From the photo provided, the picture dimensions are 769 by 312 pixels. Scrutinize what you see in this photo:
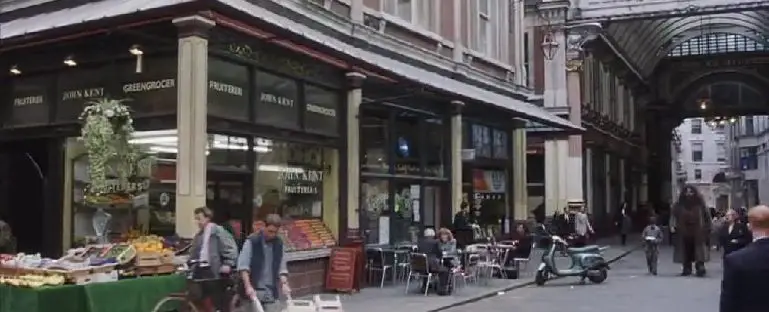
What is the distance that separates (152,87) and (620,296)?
8.83 m

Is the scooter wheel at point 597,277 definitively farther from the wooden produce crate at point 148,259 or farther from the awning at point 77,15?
the awning at point 77,15

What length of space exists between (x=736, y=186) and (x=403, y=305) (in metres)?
81.6

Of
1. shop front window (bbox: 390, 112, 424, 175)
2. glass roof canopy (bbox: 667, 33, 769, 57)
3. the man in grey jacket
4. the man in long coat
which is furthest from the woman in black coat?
glass roof canopy (bbox: 667, 33, 769, 57)

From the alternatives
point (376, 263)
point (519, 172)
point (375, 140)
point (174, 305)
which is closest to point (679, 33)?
point (519, 172)

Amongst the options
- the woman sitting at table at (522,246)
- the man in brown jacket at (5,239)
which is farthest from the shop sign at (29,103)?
the woman sitting at table at (522,246)

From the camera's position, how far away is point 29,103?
1544 centimetres

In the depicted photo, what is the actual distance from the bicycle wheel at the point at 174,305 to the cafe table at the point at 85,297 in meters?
0.23

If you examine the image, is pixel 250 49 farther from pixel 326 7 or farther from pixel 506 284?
pixel 506 284

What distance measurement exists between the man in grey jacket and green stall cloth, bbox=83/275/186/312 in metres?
0.76

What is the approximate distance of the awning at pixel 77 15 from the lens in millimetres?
12023

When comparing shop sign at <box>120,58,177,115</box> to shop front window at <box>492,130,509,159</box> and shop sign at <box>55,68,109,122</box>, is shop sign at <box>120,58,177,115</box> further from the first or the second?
shop front window at <box>492,130,509,159</box>

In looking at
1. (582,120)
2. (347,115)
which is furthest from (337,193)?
(582,120)

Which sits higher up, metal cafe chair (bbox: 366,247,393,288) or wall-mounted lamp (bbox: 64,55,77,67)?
wall-mounted lamp (bbox: 64,55,77,67)

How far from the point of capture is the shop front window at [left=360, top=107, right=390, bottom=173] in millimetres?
18375
